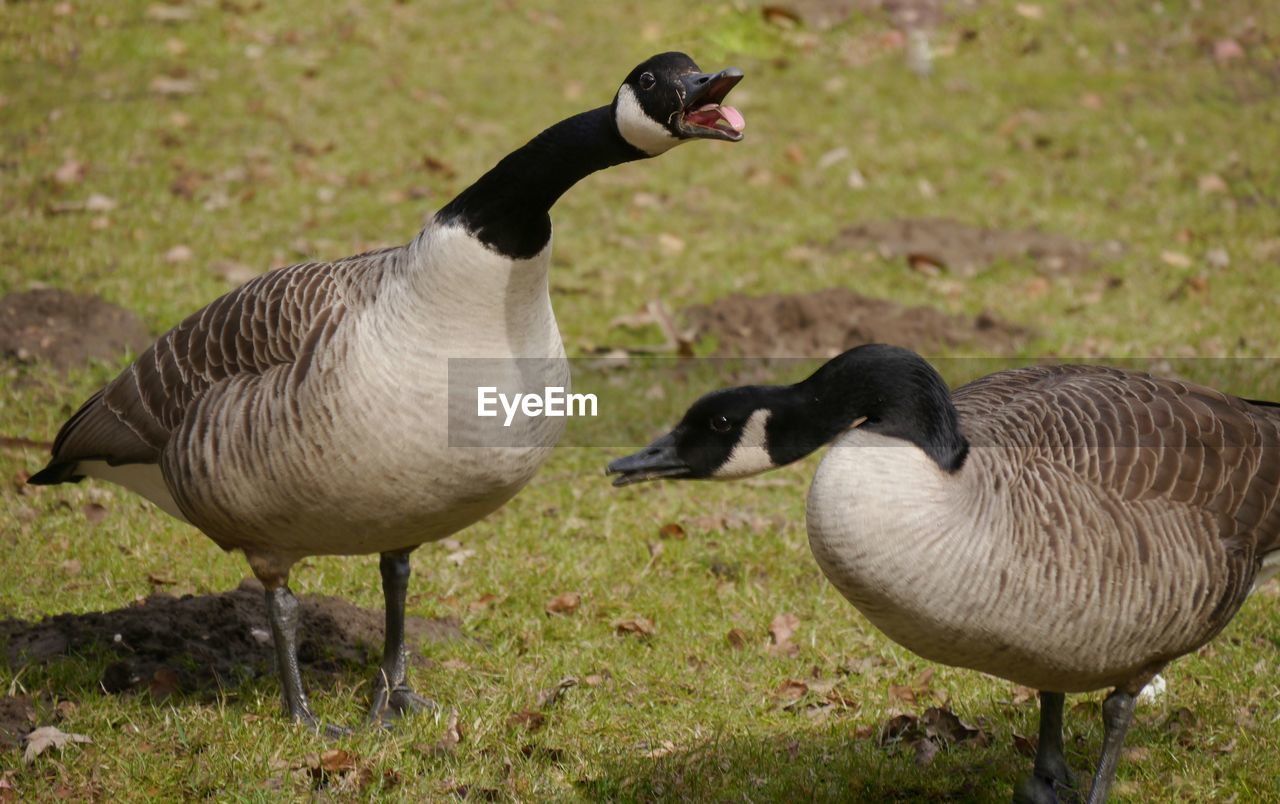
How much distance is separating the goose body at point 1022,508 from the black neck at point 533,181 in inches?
33.9

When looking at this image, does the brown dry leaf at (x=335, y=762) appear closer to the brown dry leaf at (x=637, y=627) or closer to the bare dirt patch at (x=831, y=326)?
the brown dry leaf at (x=637, y=627)

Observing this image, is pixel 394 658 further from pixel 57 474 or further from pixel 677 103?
pixel 677 103

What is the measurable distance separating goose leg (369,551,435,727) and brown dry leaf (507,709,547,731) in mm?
320

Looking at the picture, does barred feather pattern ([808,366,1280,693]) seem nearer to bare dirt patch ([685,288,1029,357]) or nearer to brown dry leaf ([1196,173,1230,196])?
bare dirt patch ([685,288,1029,357])

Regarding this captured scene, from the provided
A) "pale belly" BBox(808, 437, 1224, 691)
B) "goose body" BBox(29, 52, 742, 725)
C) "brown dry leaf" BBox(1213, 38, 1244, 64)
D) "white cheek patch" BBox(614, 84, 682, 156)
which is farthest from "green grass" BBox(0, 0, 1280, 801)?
"white cheek patch" BBox(614, 84, 682, 156)

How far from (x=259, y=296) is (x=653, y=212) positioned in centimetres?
653

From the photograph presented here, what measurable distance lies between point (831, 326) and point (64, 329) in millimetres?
4859

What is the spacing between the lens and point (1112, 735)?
4.03 m

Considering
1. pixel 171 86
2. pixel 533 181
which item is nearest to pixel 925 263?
pixel 533 181

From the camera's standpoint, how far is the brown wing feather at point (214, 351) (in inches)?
173

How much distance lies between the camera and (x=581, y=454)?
7.49m

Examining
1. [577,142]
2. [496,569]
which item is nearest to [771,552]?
[496,569]

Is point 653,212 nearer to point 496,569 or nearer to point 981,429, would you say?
point 496,569

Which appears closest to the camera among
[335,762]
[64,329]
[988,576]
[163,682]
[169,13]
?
[988,576]
